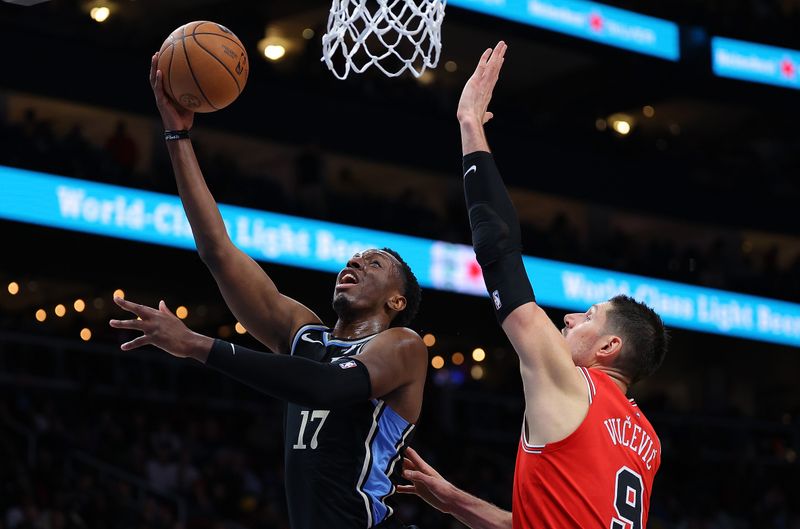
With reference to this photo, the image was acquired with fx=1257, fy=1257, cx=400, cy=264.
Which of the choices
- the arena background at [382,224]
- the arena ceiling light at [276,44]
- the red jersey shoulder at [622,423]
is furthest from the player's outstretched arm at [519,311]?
the arena ceiling light at [276,44]

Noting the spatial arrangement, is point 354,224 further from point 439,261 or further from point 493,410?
point 493,410

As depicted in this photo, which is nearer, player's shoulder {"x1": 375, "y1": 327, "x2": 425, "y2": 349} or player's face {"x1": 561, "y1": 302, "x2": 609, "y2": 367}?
player's face {"x1": 561, "y1": 302, "x2": 609, "y2": 367}

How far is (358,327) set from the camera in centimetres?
474

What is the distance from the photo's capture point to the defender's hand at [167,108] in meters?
4.62

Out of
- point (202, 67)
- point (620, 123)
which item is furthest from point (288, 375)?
point (620, 123)

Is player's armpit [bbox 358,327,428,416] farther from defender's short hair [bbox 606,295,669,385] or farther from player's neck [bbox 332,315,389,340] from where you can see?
defender's short hair [bbox 606,295,669,385]

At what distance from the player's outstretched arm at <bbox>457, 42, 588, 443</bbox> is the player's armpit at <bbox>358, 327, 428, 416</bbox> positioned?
2.26 feet

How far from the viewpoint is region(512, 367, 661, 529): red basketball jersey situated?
144 inches

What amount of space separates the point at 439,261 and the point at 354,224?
4.43 feet

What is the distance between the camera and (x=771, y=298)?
2116 centimetres

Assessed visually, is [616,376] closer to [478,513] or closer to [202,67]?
[478,513]

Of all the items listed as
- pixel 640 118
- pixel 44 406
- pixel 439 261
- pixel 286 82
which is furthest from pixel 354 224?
pixel 640 118

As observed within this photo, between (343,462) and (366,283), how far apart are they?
2.53 feet

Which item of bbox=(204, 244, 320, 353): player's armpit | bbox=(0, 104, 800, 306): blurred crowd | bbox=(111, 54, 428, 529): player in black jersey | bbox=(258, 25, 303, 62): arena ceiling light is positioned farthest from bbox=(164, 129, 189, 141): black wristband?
bbox=(258, 25, 303, 62): arena ceiling light
